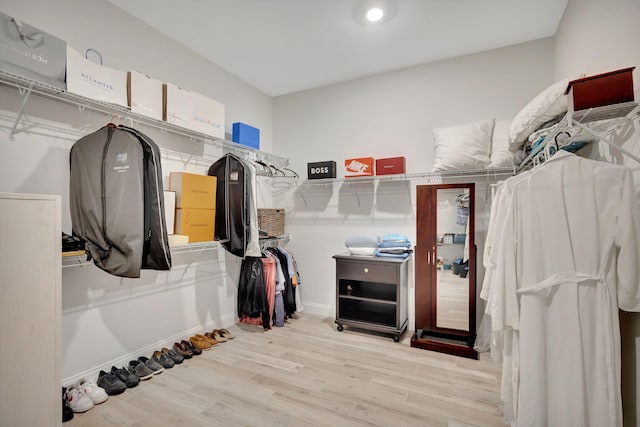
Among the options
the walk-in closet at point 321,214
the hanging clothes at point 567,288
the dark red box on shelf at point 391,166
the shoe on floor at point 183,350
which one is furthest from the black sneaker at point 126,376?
the dark red box on shelf at point 391,166

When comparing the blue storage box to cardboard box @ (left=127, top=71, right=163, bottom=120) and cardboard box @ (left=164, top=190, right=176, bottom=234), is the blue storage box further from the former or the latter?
cardboard box @ (left=164, top=190, right=176, bottom=234)

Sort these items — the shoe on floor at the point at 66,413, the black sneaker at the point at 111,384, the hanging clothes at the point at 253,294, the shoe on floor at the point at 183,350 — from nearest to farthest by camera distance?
the shoe on floor at the point at 66,413, the black sneaker at the point at 111,384, the shoe on floor at the point at 183,350, the hanging clothes at the point at 253,294

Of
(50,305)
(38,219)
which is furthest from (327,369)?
(38,219)

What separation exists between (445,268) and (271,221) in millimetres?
1942

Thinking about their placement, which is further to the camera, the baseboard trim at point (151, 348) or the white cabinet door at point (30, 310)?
the baseboard trim at point (151, 348)

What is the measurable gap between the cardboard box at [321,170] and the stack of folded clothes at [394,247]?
0.94 meters

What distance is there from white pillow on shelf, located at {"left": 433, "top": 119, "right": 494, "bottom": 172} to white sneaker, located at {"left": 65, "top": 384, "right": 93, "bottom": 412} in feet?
10.2

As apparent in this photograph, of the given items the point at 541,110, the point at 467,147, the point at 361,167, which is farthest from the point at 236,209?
the point at 541,110

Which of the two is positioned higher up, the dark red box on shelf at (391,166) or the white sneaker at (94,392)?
the dark red box on shelf at (391,166)

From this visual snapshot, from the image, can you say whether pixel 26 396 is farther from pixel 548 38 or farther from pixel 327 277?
pixel 548 38

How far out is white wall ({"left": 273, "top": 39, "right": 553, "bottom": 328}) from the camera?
2.89 metres

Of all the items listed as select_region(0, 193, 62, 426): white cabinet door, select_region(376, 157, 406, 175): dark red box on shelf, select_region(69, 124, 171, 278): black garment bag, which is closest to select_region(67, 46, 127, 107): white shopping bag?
select_region(69, 124, 171, 278): black garment bag

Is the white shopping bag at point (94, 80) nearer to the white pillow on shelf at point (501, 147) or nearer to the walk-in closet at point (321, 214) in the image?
the walk-in closet at point (321, 214)

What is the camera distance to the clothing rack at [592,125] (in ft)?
4.16
